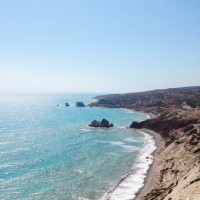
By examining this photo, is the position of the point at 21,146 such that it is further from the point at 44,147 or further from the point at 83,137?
the point at 83,137

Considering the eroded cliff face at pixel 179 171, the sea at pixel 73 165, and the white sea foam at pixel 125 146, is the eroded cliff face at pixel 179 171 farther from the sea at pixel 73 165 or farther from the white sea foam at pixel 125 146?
the white sea foam at pixel 125 146

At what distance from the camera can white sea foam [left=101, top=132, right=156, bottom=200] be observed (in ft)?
179

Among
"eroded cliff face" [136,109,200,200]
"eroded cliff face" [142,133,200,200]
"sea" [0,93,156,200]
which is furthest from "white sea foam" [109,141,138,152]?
"eroded cliff face" [142,133,200,200]

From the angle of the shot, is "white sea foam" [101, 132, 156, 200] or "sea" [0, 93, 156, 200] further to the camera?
"sea" [0, 93, 156, 200]

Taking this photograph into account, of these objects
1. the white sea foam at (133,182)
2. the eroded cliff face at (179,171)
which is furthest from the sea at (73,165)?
the eroded cliff face at (179,171)

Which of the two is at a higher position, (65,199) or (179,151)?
(179,151)

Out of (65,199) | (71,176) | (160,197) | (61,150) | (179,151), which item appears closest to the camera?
(160,197)

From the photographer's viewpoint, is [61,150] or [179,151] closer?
[179,151]

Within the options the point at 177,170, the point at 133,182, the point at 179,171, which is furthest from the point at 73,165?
the point at 179,171

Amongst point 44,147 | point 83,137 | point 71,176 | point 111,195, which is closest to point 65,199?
point 111,195

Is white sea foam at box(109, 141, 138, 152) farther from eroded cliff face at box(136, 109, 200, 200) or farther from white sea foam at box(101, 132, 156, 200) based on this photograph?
eroded cliff face at box(136, 109, 200, 200)

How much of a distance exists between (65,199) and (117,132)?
79239 mm

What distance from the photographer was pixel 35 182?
62.0 metres

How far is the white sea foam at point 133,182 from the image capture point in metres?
54.5
